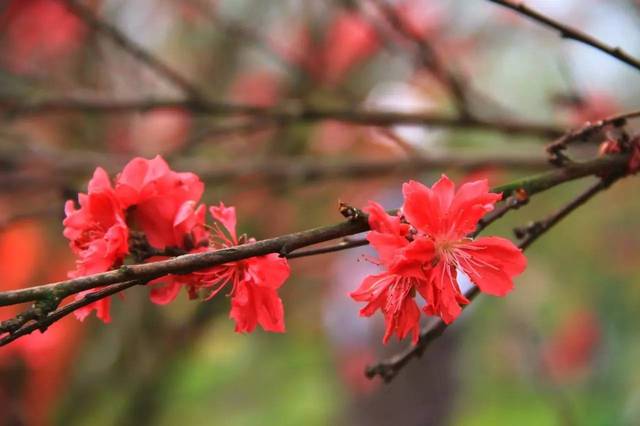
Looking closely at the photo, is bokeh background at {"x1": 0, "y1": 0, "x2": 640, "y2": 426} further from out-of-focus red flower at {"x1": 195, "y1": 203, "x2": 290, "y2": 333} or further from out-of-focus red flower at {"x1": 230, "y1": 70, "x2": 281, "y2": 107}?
out-of-focus red flower at {"x1": 195, "y1": 203, "x2": 290, "y2": 333}

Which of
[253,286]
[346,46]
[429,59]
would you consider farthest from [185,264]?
[346,46]

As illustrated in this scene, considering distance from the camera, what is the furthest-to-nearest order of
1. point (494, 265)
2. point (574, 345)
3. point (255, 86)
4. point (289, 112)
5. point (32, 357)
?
1. point (574, 345)
2. point (255, 86)
3. point (32, 357)
4. point (289, 112)
5. point (494, 265)

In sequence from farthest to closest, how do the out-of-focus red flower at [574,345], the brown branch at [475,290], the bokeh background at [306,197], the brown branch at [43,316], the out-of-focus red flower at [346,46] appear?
the out-of-focus red flower at [574,345] < the out-of-focus red flower at [346,46] < the bokeh background at [306,197] < the brown branch at [475,290] < the brown branch at [43,316]

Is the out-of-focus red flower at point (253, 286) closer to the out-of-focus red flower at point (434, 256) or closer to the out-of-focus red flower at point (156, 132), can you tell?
the out-of-focus red flower at point (434, 256)

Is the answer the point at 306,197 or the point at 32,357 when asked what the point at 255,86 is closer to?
the point at 306,197

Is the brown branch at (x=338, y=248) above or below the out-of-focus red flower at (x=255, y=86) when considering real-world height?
below

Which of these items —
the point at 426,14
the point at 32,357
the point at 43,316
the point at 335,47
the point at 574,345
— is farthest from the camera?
the point at 574,345

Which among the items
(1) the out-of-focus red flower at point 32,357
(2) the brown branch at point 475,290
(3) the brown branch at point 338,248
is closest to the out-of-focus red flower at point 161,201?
(3) the brown branch at point 338,248
